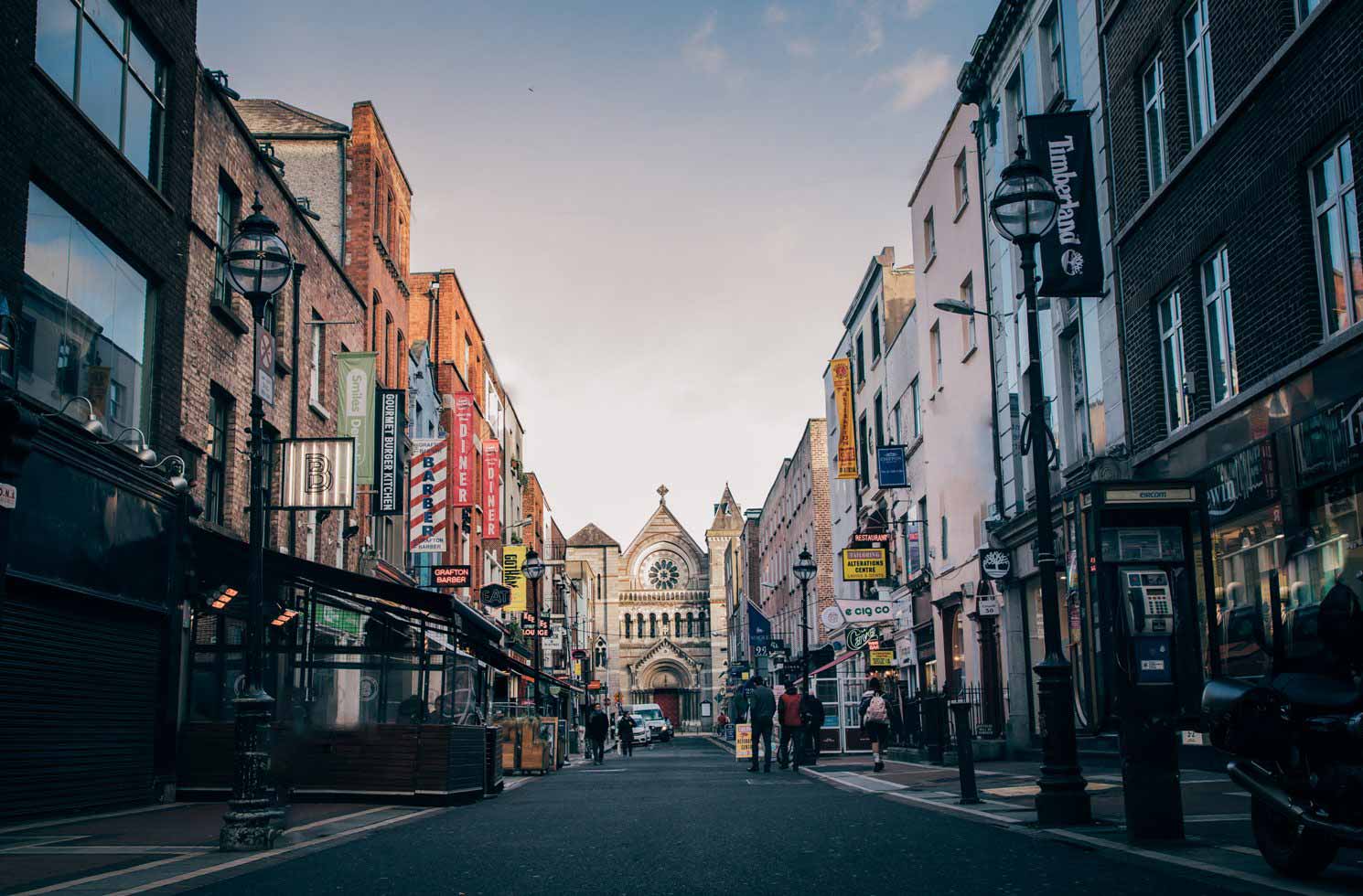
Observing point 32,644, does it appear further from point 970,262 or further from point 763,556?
point 763,556

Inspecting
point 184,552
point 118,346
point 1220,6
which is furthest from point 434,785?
point 1220,6

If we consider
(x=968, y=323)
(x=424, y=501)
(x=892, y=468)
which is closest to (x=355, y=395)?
(x=424, y=501)

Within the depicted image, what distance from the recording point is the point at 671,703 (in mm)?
103562

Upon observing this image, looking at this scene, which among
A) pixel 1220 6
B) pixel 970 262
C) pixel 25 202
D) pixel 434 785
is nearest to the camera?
pixel 25 202

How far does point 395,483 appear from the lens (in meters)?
29.6

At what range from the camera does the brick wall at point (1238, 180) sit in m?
12.8

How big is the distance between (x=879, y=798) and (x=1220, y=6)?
32.5 feet

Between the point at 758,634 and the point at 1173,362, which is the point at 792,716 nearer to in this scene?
the point at 1173,362

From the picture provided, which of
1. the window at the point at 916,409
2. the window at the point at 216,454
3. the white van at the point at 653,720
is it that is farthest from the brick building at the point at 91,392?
the white van at the point at 653,720

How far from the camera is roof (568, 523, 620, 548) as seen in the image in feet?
360

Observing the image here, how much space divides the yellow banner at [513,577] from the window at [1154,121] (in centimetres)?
4033

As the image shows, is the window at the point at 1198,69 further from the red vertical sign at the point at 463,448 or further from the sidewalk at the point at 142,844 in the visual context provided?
the red vertical sign at the point at 463,448

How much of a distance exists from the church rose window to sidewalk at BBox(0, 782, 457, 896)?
93.5m

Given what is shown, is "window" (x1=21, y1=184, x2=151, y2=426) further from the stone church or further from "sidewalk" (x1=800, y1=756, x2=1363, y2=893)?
the stone church
